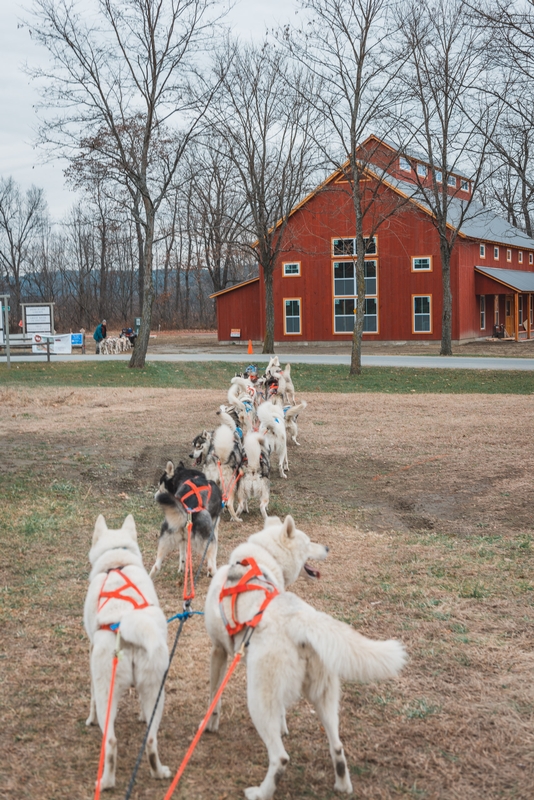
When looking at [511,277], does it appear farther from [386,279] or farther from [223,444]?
[223,444]

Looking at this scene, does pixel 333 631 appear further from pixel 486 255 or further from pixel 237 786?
pixel 486 255

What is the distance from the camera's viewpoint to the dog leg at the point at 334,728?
134 inches

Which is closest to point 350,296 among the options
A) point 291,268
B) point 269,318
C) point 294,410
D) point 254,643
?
point 291,268

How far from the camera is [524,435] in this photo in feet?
42.3

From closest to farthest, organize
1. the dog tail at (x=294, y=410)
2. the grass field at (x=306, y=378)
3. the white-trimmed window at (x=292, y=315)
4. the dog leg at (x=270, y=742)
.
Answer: the dog leg at (x=270, y=742) → the dog tail at (x=294, y=410) → the grass field at (x=306, y=378) → the white-trimmed window at (x=292, y=315)

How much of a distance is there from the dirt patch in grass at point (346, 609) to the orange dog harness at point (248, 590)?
665 millimetres

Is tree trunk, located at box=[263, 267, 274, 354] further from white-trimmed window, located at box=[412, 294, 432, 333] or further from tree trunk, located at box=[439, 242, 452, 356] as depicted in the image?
tree trunk, located at box=[439, 242, 452, 356]

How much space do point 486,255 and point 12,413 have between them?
32.9 m

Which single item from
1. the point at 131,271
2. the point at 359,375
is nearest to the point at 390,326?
the point at 359,375

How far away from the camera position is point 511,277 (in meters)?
42.8

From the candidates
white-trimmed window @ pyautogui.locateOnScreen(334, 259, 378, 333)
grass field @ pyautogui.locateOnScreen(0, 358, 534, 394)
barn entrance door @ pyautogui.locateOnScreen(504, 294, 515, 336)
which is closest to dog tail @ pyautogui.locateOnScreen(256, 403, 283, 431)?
grass field @ pyautogui.locateOnScreen(0, 358, 534, 394)

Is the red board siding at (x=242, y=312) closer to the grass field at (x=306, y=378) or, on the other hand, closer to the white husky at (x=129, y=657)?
the grass field at (x=306, y=378)

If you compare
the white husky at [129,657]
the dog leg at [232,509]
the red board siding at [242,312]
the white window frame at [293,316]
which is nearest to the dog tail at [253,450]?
the dog leg at [232,509]

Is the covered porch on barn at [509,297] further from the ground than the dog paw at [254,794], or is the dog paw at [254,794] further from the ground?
the covered porch on barn at [509,297]
